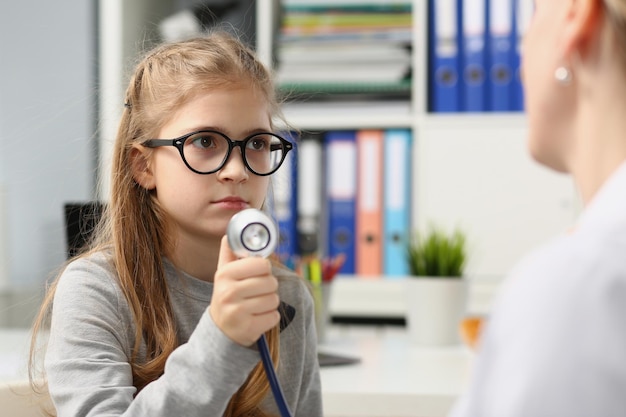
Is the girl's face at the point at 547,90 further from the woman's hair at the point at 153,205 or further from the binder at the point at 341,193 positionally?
the binder at the point at 341,193

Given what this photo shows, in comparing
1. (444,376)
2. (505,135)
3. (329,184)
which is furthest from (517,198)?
(444,376)

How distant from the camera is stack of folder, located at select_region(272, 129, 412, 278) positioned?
2410 mm

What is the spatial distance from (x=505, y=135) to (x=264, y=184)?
149 cm

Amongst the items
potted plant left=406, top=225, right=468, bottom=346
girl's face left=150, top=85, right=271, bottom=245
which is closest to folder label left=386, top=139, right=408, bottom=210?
potted plant left=406, top=225, right=468, bottom=346

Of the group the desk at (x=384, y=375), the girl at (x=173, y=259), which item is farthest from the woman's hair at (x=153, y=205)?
the desk at (x=384, y=375)

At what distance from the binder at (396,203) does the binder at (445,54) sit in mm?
168

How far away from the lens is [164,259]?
3.62 ft

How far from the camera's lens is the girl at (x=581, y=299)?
1.40ft

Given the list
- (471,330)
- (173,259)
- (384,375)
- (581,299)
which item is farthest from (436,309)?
(581,299)

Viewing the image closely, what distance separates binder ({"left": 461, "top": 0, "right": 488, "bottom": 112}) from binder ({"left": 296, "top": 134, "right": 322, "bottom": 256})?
425mm

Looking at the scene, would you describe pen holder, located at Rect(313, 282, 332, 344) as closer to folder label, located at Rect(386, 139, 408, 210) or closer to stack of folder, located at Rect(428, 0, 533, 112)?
folder label, located at Rect(386, 139, 408, 210)

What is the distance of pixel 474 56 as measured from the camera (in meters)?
2.43

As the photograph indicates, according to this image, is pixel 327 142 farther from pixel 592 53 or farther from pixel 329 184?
pixel 592 53

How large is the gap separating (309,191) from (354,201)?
122 mm
